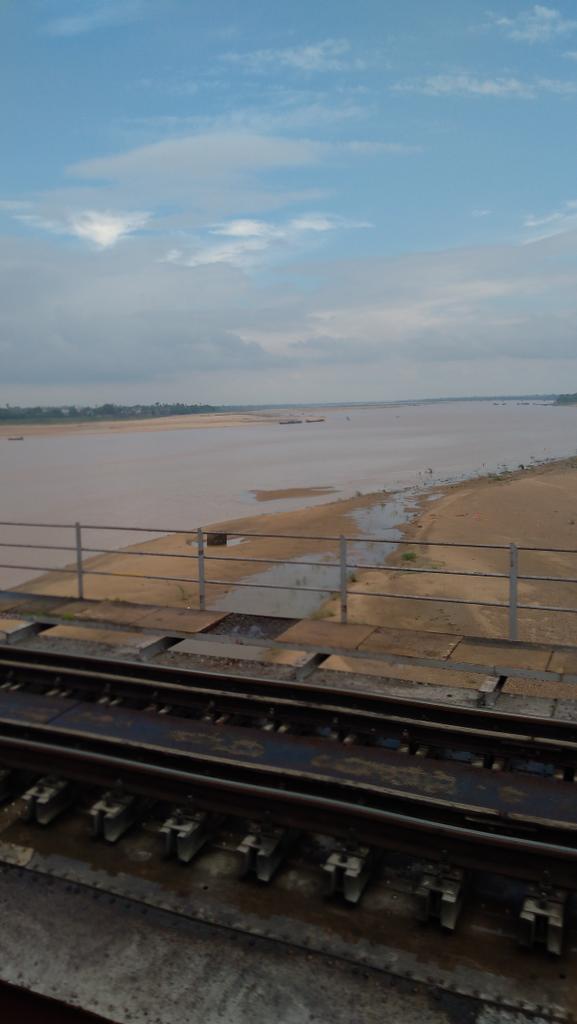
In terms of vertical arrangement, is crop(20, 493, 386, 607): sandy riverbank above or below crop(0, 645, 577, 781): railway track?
below

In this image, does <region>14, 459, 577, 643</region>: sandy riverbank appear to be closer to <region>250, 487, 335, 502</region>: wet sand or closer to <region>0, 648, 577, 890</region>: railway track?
<region>0, 648, 577, 890</region>: railway track

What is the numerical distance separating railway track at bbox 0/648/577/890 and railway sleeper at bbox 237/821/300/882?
81 mm

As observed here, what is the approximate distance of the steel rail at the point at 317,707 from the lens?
21.4 ft

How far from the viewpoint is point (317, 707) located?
7105 mm

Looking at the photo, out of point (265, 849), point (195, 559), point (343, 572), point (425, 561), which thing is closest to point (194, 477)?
point (195, 559)

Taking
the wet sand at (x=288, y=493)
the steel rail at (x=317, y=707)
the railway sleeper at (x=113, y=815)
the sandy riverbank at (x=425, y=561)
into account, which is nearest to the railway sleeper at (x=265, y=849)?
the railway sleeper at (x=113, y=815)

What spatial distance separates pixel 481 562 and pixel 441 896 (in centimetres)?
1729

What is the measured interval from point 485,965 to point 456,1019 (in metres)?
0.42

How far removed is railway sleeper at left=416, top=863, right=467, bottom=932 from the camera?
4.62 metres

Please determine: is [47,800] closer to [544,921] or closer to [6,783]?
[6,783]

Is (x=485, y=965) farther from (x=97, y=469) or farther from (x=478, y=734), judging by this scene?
(x=97, y=469)

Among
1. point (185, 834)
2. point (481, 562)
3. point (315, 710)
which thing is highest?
point (315, 710)

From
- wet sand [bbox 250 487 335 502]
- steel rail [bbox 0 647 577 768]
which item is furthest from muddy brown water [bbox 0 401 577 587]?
steel rail [bbox 0 647 577 768]

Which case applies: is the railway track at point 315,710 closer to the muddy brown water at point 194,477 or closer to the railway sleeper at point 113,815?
the railway sleeper at point 113,815
